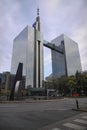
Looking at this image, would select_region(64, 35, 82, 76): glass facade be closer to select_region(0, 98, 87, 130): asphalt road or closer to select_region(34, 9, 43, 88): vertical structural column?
select_region(34, 9, 43, 88): vertical structural column

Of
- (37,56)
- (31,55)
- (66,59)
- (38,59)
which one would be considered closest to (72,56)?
(66,59)

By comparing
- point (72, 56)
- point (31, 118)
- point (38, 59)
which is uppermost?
point (72, 56)

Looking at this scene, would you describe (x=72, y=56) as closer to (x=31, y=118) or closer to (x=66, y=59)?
(x=66, y=59)

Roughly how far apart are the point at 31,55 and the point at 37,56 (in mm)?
7264

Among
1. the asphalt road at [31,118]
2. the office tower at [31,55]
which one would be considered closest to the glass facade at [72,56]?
the office tower at [31,55]

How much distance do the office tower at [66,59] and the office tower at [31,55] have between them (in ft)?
94.0


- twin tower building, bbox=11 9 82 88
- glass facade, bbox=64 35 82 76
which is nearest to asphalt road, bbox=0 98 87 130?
twin tower building, bbox=11 9 82 88

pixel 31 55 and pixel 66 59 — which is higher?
pixel 66 59

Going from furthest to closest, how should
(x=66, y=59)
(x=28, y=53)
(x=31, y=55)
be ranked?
(x=66, y=59)
(x=31, y=55)
(x=28, y=53)

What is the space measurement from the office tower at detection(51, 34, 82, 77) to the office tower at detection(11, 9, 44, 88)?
1128 inches

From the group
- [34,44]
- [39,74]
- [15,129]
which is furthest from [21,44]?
[15,129]

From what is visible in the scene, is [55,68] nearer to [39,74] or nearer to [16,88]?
[39,74]

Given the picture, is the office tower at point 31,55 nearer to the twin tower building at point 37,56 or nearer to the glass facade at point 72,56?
the twin tower building at point 37,56

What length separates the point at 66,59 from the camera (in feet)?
497
